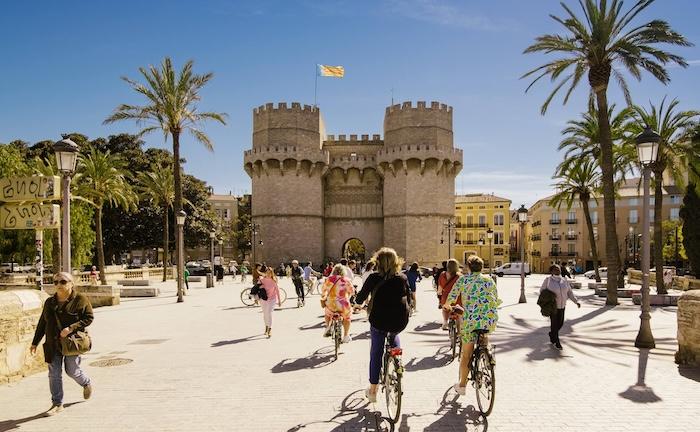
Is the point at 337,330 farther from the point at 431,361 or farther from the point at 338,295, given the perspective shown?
the point at 431,361

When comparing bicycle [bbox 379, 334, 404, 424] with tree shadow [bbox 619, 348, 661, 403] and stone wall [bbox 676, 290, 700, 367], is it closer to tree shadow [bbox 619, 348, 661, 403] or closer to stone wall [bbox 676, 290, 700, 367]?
tree shadow [bbox 619, 348, 661, 403]

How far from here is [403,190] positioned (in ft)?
150

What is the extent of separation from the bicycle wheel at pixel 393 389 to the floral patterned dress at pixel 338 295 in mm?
4133

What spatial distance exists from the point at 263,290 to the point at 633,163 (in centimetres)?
2239

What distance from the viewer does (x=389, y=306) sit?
583cm

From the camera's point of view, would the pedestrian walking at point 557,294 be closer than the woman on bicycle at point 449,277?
Yes

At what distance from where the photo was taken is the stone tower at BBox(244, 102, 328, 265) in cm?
4616

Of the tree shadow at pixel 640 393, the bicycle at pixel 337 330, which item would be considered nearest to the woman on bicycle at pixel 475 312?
the tree shadow at pixel 640 393

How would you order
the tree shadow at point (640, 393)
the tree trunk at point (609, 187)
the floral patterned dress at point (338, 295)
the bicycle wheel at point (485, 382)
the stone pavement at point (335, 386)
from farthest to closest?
the tree trunk at point (609, 187) → the floral patterned dress at point (338, 295) → the tree shadow at point (640, 393) → the stone pavement at point (335, 386) → the bicycle wheel at point (485, 382)

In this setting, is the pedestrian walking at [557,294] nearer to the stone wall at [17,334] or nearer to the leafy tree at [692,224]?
the stone wall at [17,334]

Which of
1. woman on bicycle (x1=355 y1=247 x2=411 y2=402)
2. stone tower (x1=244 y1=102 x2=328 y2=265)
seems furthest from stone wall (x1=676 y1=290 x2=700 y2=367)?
stone tower (x1=244 y1=102 x2=328 y2=265)

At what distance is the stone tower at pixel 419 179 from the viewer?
4512 cm

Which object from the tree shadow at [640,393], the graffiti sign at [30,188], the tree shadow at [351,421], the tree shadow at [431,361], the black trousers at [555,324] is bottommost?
the tree shadow at [431,361]

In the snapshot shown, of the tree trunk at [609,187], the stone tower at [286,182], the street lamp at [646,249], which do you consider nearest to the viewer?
the street lamp at [646,249]
